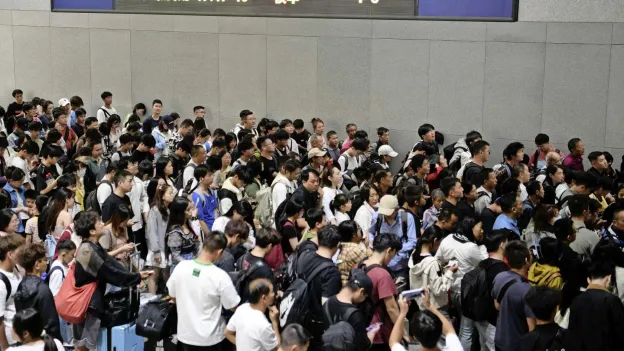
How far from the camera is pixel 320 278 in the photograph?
8250 millimetres

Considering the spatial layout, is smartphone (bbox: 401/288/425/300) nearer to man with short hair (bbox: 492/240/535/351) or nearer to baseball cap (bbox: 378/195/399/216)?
man with short hair (bbox: 492/240/535/351)

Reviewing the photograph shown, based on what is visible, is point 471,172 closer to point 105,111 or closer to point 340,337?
point 340,337

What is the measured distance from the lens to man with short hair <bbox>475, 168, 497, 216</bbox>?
1156cm

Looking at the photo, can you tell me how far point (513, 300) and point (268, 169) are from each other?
615 cm

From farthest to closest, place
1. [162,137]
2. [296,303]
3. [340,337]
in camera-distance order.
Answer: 1. [162,137]
2. [296,303]
3. [340,337]

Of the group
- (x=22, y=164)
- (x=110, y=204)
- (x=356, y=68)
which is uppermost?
(x=356, y=68)

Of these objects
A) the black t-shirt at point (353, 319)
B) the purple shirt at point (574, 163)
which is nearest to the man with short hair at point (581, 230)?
the black t-shirt at point (353, 319)

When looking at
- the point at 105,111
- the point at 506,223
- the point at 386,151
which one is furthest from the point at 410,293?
the point at 105,111

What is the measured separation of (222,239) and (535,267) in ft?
10.2

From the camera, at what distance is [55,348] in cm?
690

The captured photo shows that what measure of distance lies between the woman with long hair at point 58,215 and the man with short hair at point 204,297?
8.40 feet

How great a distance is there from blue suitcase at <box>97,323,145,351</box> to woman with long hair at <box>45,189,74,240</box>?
1.91 m

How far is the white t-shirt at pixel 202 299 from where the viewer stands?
8.12 m

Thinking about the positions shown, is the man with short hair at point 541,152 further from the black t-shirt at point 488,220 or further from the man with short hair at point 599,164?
the black t-shirt at point 488,220
